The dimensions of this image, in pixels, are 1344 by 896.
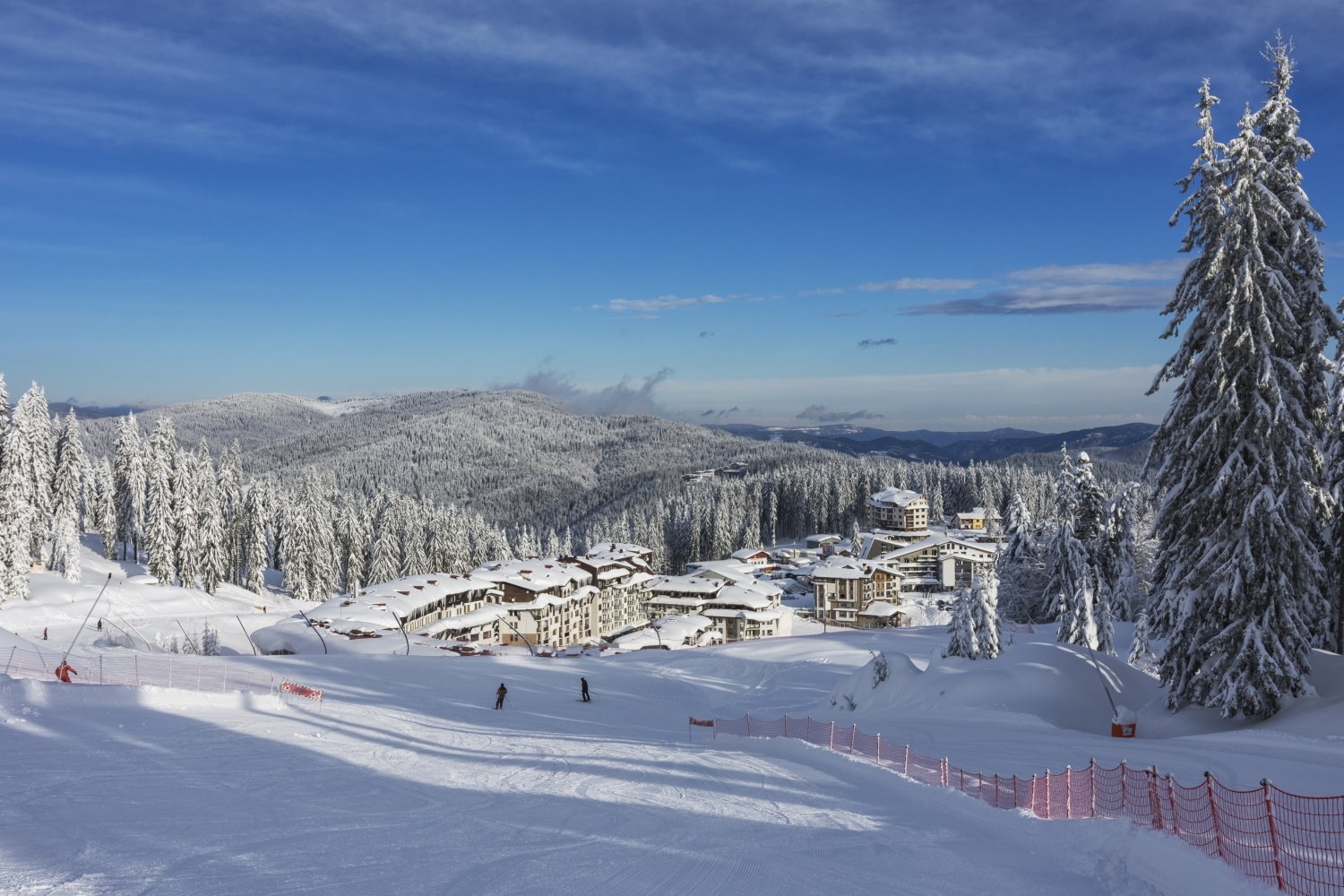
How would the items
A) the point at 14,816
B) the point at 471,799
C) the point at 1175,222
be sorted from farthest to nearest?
the point at 1175,222
the point at 471,799
the point at 14,816

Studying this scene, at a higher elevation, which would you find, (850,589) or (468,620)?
(468,620)

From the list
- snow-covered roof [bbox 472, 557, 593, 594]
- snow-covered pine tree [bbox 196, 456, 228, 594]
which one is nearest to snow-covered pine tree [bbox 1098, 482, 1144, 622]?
snow-covered roof [bbox 472, 557, 593, 594]

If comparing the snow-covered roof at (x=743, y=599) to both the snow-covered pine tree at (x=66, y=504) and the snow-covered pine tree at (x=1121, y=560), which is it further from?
the snow-covered pine tree at (x=66, y=504)

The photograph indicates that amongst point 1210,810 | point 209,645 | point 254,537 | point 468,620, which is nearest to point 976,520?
point 468,620

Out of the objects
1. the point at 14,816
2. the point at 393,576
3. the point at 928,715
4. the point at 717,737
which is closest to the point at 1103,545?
the point at 928,715

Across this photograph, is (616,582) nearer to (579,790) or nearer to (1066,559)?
(1066,559)

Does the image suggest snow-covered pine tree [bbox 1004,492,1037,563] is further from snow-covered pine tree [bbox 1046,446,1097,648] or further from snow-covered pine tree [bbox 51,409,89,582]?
snow-covered pine tree [bbox 51,409,89,582]

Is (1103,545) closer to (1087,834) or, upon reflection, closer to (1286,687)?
(1286,687)
